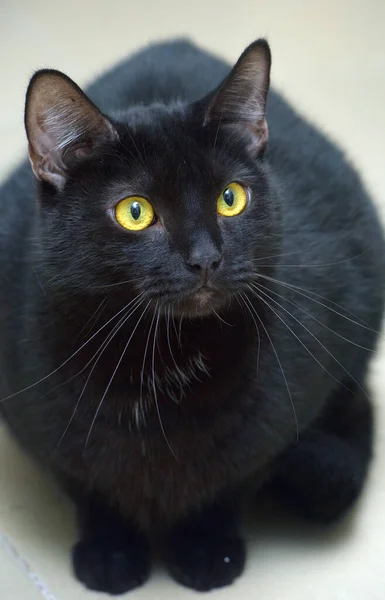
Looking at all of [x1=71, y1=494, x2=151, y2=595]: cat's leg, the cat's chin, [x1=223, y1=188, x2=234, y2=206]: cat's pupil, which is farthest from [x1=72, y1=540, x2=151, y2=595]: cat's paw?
[x1=223, y1=188, x2=234, y2=206]: cat's pupil

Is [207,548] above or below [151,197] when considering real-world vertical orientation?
below

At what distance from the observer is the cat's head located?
91 cm

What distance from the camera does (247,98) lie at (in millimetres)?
1039

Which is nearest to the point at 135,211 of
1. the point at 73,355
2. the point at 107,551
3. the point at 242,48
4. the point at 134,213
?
the point at 134,213

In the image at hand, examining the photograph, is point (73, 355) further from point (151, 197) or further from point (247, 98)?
point (247, 98)

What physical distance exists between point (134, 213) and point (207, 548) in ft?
1.61

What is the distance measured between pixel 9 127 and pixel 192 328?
3.25 ft

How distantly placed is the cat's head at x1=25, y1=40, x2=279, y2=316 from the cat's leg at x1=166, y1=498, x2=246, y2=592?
0.36m

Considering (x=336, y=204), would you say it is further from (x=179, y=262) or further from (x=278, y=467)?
(x=179, y=262)

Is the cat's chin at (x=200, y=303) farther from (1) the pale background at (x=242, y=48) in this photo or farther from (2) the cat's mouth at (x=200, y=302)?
(1) the pale background at (x=242, y=48)

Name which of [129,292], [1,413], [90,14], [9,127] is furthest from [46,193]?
[90,14]

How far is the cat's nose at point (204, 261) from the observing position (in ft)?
2.91

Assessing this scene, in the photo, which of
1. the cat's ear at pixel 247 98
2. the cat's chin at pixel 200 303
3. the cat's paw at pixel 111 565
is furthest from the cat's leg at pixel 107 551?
the cat's ear at pixel 247 98

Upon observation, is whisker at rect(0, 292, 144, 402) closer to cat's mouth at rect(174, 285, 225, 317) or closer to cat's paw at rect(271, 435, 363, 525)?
cat's mouth at rect(174, 285, 225, 317)
